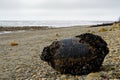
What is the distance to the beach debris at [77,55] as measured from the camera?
6.77 m

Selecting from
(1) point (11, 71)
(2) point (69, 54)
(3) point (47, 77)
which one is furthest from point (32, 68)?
(2) point (69, 54)

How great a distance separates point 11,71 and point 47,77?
188 cm

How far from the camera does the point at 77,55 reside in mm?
6758

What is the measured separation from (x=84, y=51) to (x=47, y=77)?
47.0 inches

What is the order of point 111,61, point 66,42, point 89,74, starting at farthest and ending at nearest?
1. point 111,61
2. point 66,42
3. point 89,74

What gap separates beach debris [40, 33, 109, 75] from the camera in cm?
677

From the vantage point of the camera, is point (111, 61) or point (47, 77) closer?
point (47, 77)

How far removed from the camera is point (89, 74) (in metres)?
6.61

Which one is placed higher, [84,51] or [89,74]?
[84,51]

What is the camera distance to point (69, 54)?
6816 millimetres

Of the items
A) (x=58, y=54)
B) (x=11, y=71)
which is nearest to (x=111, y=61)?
(x=58, y=54)

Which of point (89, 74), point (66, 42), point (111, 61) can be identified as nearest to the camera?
point (89, 74)

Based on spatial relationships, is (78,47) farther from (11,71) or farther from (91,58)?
(11,71)

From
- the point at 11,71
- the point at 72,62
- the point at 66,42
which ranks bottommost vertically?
the point at 11,71
